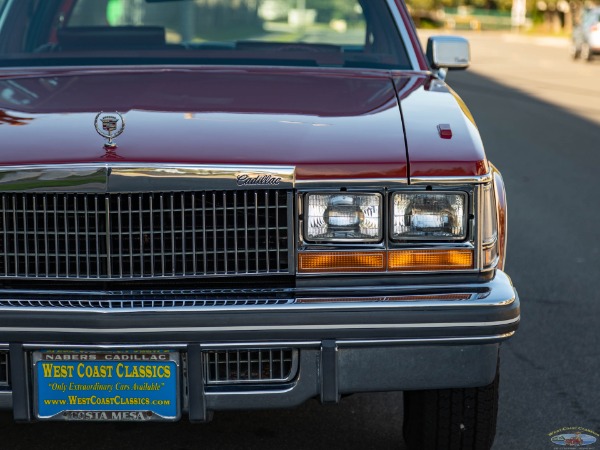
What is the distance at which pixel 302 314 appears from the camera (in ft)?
10.4

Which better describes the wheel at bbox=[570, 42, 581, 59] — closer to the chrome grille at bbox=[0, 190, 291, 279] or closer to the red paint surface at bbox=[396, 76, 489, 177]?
the red paint surface at bbox=[396, 76, 489, 177]

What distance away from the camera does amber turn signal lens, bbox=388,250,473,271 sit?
11.0ft

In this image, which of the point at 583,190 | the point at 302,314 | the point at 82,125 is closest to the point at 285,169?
the point at 302,314

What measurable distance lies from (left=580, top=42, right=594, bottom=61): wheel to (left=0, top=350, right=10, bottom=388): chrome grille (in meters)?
27.3

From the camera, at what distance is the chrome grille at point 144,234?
328cm

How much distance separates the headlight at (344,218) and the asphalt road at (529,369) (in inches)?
37.6

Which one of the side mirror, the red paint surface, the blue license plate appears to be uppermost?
the side mirror

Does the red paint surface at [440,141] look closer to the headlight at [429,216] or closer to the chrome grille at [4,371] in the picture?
the headlight at [429,216]

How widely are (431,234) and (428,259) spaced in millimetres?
76

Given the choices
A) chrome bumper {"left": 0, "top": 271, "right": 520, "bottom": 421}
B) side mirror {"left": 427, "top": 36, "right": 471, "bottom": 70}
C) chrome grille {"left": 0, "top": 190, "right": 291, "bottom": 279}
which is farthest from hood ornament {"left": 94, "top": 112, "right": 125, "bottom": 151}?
side mirror {"left": 427, "top": 36, "right": 471, "bottom": 70}

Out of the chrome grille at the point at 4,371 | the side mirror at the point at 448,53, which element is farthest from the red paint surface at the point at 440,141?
the chrome grille at the point at 4,371

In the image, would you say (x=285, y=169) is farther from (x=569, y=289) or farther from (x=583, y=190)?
(x=583, y=190)

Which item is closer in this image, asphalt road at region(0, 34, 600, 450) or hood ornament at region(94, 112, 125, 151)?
hood ornament at region(94, 112, 125, 151)

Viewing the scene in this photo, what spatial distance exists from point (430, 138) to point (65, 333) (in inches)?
46.1
